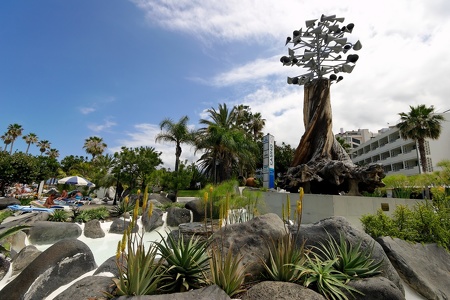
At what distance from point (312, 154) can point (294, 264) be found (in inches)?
469

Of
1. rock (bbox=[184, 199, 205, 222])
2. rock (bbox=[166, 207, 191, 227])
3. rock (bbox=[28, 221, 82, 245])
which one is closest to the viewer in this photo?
rock (bbox=[28, 221, 82, 245])

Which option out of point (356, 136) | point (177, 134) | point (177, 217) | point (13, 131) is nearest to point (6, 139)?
point (13, 131)

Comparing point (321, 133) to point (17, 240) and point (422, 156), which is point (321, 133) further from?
point (422, 156)

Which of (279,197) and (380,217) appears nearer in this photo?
(380,217)

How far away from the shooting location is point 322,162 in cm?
1401

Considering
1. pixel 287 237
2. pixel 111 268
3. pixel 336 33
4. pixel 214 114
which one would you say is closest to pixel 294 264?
pixel 287 237

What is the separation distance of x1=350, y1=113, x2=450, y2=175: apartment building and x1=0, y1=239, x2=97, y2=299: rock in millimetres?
39576

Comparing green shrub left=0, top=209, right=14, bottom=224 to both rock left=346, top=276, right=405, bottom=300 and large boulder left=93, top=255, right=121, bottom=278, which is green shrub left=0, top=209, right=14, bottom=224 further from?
rock left=346, top=276, right=405, bottom=300

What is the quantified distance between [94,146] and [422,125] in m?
64.3

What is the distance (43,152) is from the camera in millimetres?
70250

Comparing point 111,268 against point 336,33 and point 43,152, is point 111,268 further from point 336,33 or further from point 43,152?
point 43,152

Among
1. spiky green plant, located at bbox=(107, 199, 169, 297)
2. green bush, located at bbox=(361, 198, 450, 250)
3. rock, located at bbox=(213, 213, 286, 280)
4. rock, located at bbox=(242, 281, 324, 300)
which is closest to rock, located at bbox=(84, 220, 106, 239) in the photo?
rock, located at bbox=(213, 213, 286, 280)

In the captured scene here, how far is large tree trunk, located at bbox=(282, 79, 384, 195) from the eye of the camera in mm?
13023

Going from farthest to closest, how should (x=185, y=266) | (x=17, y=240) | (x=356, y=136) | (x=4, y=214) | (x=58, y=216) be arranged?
1. (x=356, y=136)
2. (x=4, y=214)
3. (x=58, y=216)
4. (x=17, y=240)
5. (x=185, y=266)
